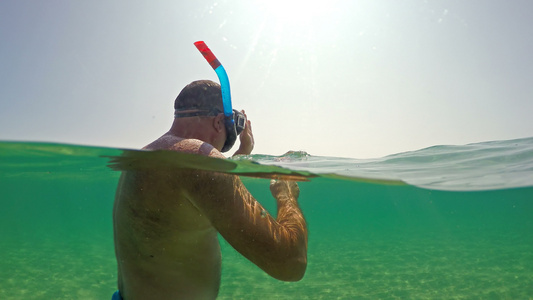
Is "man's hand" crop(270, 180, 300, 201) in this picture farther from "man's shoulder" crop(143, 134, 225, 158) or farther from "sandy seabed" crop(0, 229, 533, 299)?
"sandy seabed" crop(0, 229, 533, 299)

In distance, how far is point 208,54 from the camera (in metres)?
3.14

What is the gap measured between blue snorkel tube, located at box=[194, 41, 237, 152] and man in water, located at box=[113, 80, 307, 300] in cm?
5

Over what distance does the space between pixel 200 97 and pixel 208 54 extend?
551mm

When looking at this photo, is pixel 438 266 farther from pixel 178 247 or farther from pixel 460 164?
pixel 178 247

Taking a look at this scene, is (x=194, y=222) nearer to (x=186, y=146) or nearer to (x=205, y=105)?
(x=186, y=146)

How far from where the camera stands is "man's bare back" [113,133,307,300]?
7.10ft

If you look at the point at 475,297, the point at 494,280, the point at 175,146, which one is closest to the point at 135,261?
the point at 175,146

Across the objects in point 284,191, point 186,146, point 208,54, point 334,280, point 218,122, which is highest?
point 208,54

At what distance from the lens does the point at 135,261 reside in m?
2.60

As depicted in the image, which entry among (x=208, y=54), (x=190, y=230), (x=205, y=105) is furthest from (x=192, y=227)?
(x=208, y=54)

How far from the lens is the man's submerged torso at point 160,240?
2346 mm

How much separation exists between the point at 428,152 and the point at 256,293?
255 inches

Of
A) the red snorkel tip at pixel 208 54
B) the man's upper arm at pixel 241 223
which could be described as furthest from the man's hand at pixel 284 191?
the red snorkel tip at pixel 208 54

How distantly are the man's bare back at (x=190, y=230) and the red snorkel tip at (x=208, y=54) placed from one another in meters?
0.86
